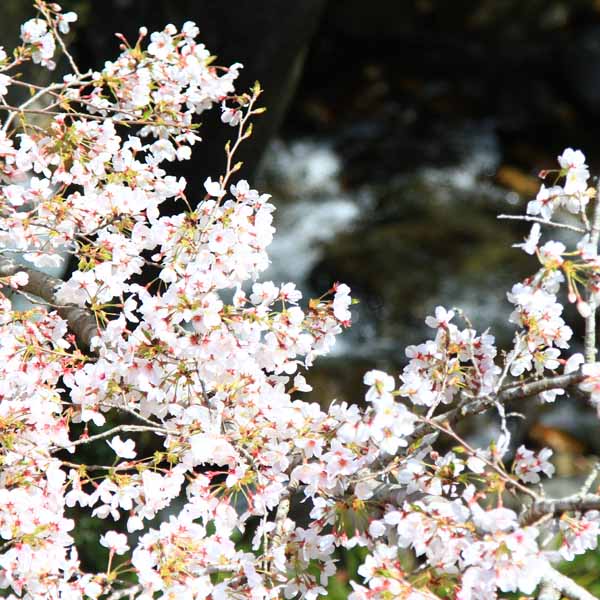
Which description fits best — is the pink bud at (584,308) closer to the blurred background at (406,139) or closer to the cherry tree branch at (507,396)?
the cherry tree branch at (507,396)

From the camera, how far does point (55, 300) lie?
212cm

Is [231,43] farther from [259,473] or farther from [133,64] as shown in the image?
[259,473]

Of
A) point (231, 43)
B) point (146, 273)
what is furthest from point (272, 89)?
point (146, 273)

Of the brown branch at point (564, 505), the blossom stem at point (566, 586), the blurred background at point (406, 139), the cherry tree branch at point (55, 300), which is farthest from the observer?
the blurred background at point (406, 139)

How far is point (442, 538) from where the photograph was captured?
60.4 inches

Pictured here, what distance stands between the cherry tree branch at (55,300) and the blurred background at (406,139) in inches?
64.8

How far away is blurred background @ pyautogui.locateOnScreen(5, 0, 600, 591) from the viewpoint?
414 centimetres

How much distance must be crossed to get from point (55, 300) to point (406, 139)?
598 centimetres

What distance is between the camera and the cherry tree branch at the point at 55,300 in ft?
6.97

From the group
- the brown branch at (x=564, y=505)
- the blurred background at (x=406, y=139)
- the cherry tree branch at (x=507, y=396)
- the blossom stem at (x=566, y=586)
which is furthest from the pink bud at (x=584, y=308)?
the blurred background at (x=406, y=139)

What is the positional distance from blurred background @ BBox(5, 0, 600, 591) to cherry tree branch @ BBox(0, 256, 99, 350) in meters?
1.65

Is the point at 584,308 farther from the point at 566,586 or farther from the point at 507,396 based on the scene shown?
the point at 566,586

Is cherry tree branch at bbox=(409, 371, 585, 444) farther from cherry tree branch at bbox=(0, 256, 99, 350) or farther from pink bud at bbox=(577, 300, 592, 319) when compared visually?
cherry tree branch at bbox=(0, 256, 99, 350)

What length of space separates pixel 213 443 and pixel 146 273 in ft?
5.04
